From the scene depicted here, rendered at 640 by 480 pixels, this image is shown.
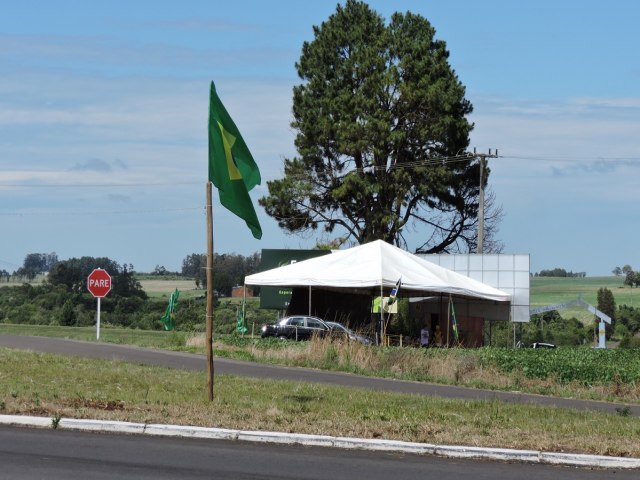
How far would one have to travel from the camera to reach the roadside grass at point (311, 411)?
12672mm

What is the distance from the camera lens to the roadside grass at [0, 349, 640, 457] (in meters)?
12.7

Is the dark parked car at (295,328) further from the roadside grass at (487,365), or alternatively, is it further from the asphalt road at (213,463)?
the asphalt road at (213,463)

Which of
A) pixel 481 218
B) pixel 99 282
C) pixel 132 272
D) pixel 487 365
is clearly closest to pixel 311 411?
pixel 487 365

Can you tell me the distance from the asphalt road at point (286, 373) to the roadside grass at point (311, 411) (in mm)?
2707

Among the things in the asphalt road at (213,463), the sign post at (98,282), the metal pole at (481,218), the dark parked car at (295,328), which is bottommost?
the asphalt road at (213,463)

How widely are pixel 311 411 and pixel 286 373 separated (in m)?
8.97

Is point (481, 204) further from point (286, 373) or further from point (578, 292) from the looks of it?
point (578, 292)

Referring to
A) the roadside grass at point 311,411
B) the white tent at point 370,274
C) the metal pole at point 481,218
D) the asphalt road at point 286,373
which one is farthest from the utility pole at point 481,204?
the roadside grass at point 311,411

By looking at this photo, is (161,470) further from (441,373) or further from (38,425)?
(441,373)

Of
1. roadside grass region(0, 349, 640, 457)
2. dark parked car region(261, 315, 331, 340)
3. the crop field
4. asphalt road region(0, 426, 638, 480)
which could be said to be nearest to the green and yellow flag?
roadside grass region(0, 349, 640, 457)

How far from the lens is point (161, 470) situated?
402 inches

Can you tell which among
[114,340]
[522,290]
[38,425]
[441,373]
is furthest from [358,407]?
[522,290]

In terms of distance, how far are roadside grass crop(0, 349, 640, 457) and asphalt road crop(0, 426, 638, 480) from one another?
87 centimetres

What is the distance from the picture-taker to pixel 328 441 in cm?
1223
